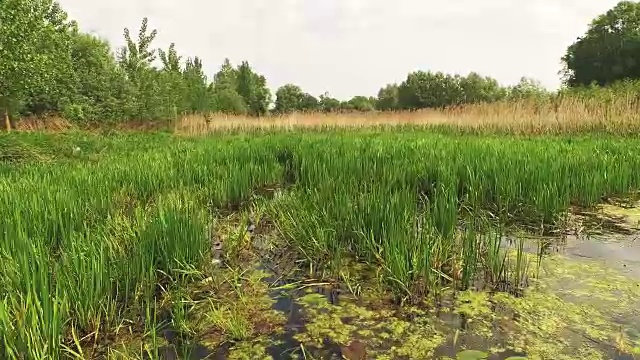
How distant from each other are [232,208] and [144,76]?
69.9ft

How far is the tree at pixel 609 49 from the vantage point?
122 feet

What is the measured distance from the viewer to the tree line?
580 inches

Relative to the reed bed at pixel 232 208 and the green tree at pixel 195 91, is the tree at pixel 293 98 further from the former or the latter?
the reed bed at pixel 232 208

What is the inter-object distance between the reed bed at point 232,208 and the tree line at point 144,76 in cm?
1096

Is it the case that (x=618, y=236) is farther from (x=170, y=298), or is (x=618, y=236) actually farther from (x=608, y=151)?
(x=608, y=151)

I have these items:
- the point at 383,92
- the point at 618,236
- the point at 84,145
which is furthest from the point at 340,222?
the point at 383,92

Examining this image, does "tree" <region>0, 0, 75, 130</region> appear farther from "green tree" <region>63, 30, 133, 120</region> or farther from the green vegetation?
the green vegetation

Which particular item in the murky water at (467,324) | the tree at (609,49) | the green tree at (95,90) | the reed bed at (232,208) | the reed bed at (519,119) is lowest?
the murky water at (467,324)

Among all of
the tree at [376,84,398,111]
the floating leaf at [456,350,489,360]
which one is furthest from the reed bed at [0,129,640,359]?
the tree at [376,84,398,111]

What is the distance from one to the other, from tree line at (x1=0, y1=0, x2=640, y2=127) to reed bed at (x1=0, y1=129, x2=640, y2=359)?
36.0 feet

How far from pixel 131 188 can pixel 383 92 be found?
65.6 m

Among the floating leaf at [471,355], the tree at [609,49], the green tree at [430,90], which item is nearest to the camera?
the floating leaf at [471,355]

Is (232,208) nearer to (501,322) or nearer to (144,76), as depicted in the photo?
(501,322)

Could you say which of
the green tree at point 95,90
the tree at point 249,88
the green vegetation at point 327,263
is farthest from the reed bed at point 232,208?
the tree at point 249,88
